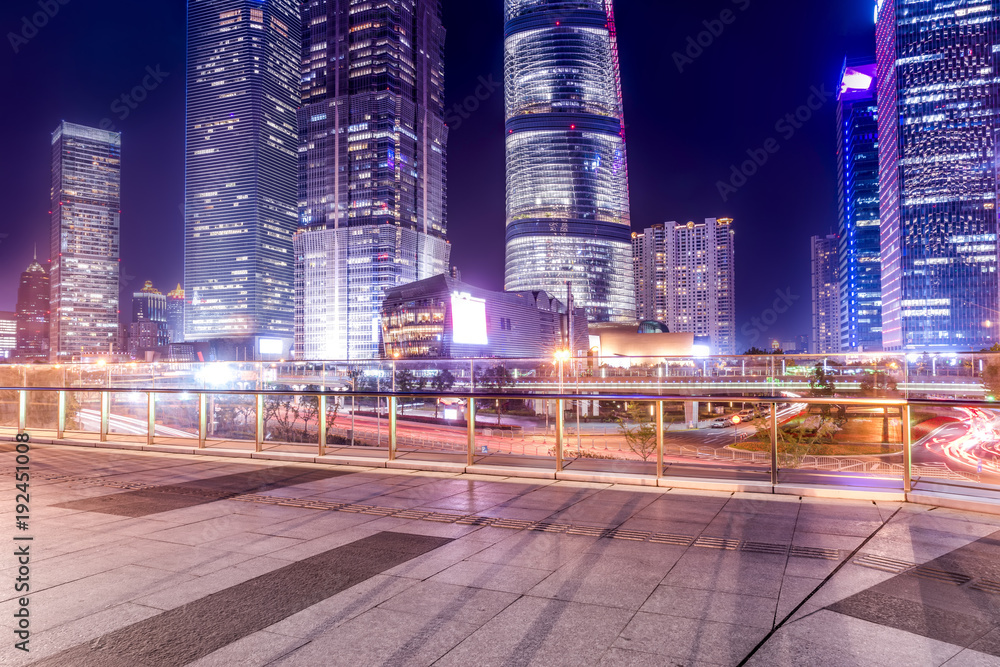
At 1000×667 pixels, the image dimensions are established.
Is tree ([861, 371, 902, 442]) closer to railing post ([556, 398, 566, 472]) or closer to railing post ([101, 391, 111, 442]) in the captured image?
railing post ([556, 398, 566, 472])

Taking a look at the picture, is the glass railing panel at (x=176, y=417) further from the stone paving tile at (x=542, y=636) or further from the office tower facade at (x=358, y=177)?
the office tower facade at (x=358, y=177)

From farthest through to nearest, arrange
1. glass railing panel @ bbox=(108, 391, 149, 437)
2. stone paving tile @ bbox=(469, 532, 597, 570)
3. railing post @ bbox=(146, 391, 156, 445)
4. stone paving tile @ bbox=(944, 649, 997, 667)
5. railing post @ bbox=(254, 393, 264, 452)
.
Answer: glass railing panel @ bbox=(108, 391, 149, 437)
railing post @ bbox=(146, 391, 156, 445)
railing post @ bbox=(254, 393, 264, 452)
stone paving tile @ bbox=(469, 532, 597, 570)
stone paving tile @ bbox=(944, 649, 997, 667)

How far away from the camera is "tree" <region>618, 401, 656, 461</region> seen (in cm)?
1216

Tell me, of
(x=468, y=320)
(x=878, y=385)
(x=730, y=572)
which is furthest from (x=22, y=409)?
(x=468, y=320)

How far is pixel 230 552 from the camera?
19.0 ft

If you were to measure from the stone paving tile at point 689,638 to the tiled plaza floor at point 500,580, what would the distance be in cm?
2

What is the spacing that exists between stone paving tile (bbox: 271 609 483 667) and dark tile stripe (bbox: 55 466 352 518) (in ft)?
15.2

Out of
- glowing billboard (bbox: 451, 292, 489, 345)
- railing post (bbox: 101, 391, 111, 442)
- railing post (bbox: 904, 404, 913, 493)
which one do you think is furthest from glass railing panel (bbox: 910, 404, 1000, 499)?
glowing billboard (bbox: 451, 292, 489, 345)

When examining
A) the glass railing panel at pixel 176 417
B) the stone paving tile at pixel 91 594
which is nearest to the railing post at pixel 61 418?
the glass railing panel at pixel 176 417

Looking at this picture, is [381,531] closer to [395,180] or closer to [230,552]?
[230,552]

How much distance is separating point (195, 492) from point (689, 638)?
7.20m

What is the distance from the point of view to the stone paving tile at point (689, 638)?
3.62 metres

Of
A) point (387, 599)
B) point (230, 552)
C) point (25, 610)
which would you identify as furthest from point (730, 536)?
point (25, 610)

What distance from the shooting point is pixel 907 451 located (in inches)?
307
